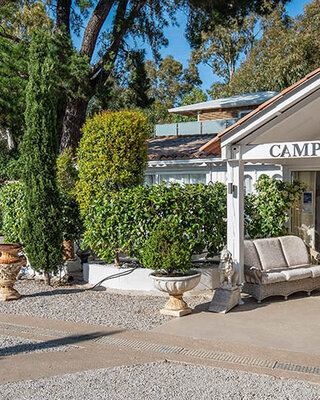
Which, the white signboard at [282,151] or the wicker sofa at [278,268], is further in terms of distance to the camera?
the wicker sofa at [278,268]

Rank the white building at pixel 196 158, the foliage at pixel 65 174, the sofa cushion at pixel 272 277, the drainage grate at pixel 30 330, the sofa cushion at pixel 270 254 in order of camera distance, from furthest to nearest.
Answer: the white building at pixel 196 158
the foliage at pixel 65 174
the sofa cushion at pixel 270 254
the sofa cushion at pixel 272 277
the drainage grate at pixel 30 330

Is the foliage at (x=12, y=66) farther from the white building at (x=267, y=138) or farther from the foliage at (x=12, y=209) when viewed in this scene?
the white building at (x=267, y=138)

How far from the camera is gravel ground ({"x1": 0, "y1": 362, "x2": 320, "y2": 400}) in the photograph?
4.82 meters

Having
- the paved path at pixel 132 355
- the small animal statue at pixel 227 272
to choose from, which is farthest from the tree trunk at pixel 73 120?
the paved path at pixel 132 355

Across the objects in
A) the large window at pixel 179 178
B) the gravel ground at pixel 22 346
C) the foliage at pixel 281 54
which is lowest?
the gravel ground at pixel 22 346

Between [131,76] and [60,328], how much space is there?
1362cm

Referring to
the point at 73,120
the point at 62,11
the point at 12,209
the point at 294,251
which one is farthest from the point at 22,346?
the point at 62,11

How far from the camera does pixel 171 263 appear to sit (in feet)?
25.7

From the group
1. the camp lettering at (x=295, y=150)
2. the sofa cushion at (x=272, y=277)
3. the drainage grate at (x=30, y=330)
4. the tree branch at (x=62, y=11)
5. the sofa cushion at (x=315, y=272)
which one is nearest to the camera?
the drainage grate at (x=30, y=330)

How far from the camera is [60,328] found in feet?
24.0

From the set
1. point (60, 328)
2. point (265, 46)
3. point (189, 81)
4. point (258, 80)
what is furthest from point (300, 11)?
point (60, 328)

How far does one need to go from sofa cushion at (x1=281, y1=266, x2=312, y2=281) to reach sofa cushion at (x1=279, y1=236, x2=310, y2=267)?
0.56 meters

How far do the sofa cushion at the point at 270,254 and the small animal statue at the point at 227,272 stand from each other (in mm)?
1057

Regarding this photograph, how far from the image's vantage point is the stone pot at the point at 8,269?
9172 mm
